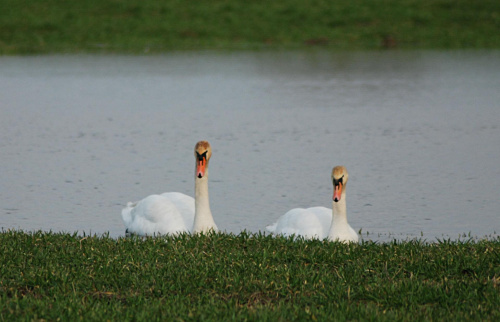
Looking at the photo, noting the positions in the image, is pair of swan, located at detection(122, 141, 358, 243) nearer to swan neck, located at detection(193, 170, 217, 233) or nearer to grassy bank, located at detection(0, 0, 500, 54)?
swan neck, located at detection(193, 170, 217, 233)

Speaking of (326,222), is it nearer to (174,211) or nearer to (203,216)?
(203,216)

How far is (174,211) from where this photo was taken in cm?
930

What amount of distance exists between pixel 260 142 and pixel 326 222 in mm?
6226

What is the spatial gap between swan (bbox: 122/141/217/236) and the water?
0.31m

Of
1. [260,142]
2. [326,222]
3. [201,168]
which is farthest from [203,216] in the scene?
[260,142]

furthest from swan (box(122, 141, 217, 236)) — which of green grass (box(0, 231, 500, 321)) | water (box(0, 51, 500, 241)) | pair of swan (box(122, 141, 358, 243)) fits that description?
green grass (box(0, 231, 500, 321))

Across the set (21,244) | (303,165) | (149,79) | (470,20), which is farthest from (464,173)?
(470,20)

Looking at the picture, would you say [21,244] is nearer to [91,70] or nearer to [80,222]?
[80,222]

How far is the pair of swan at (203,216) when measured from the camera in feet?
26.9

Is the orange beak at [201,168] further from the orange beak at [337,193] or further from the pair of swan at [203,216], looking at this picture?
the orange beak at [337,193]

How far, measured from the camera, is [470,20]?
39625 mm

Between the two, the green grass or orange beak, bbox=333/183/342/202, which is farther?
orange beak, bbox=333/183/342/202

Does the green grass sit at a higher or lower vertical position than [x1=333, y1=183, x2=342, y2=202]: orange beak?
lower

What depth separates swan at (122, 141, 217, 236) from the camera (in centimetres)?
848
